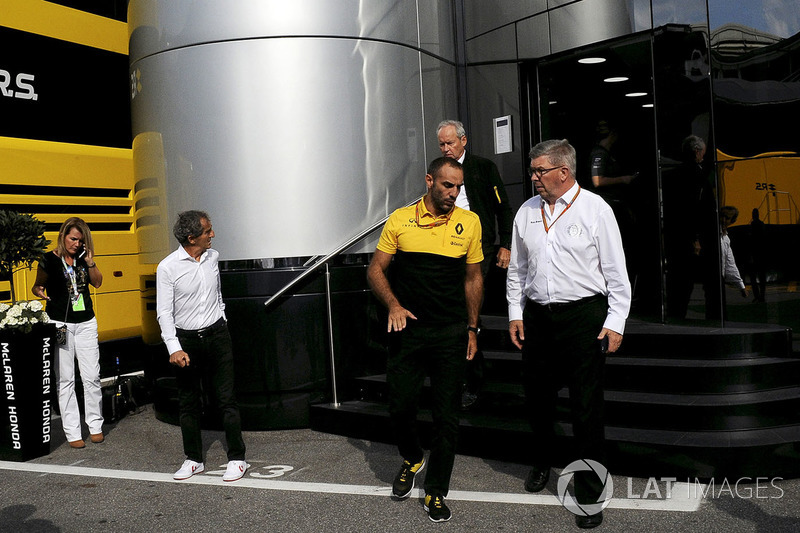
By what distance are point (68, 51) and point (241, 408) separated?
4.42 meters

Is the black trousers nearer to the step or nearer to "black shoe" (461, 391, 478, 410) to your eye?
the step

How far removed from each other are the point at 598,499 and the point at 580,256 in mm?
1264

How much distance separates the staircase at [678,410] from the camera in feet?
14.9

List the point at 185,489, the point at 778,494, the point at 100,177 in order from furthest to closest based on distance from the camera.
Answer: the point at 100,177
the point at 185,489
the point at 778,494

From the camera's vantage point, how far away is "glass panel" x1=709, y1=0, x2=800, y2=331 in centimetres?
623

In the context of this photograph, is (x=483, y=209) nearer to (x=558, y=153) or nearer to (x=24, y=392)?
(x=558, y=153)

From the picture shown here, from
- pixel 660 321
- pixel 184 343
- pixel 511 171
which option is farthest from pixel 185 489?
pixel 511 171

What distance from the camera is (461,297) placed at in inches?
173

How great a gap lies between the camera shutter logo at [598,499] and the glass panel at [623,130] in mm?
2705

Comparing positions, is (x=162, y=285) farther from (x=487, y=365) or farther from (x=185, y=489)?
(x=487, y=365)

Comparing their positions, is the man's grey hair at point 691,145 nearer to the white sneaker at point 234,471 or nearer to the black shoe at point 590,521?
the black shoe at point 590,521

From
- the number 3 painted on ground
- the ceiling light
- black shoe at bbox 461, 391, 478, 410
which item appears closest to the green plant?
the number 3 painted on ground

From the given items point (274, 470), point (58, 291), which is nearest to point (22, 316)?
point (58, 291)

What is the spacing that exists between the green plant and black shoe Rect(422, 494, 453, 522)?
3833 millimetres
